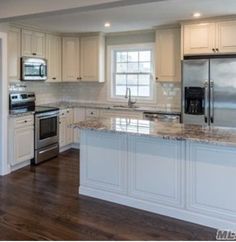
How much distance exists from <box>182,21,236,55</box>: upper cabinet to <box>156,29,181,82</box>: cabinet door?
0.34 meters

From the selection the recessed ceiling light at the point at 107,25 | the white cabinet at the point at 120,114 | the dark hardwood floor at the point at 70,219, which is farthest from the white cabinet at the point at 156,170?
the recessed ceiling light at the point at 107,25

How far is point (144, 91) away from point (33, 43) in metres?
2.35

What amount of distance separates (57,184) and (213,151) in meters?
2.32

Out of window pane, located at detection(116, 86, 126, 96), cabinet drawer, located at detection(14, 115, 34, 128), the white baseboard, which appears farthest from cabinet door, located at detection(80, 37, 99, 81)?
the white baseboard

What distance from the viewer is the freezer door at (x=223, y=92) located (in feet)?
15.0

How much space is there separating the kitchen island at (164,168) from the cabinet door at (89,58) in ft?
8.40

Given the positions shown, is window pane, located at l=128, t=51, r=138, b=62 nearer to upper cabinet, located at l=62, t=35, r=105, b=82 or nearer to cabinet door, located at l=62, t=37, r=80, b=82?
upper cabinet, located at l=62, t=35, r=105, b=82

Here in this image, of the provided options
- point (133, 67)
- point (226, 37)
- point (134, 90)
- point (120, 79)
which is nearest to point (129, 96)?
point (134, 90)

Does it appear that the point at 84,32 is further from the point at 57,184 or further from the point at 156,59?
the point at 57,184

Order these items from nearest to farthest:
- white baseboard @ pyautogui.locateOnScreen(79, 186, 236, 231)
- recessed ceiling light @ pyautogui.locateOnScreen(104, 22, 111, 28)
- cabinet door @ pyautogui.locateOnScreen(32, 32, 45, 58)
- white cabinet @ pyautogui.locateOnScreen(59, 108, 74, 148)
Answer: white baseboard @ pyautogui.locateOnScreen(79, 186, 236, 231)
recessed ceiling light @ pyautogui.locateOnScreen(104, 22, 111, 28)
cabinet door @ pyautogui.locateOnScreen(32, 32, 45, 58)
white cabinet @ pyautogui.locateOnScreen(59, 108, 74, 148)

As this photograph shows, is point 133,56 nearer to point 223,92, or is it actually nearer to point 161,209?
point 223,92

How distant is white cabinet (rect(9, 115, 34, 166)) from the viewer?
4.79 m

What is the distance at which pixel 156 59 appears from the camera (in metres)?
5.59

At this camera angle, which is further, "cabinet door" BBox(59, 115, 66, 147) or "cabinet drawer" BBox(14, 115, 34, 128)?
"cabinet door" BBox(59, 115, 66, 147)
